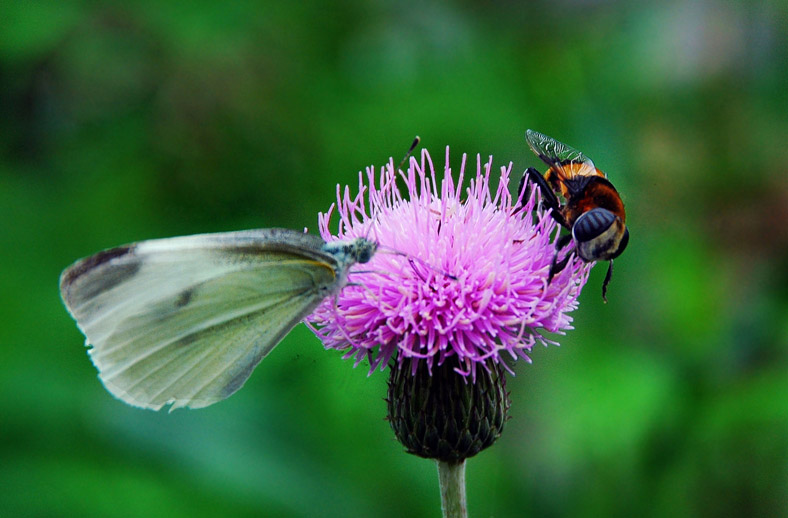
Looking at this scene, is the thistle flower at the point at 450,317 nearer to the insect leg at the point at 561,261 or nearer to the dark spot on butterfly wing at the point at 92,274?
→ the insect leg at the point at 561,261

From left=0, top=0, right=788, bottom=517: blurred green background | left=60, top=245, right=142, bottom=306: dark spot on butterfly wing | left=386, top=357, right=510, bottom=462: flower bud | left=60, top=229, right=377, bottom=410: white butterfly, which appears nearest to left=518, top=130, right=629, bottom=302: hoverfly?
left=386, top=357, right=510, bottom=462: flower bud

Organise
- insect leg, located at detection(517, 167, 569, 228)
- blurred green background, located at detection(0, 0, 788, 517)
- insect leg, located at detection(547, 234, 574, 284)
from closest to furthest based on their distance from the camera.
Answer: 1. insect leg, located at detection(547, 234, 574, 284)
2. insect leg, located at detection(517, 167, 569, 228)
3. blurred green background, located at detection(0, 0, 788, 517)

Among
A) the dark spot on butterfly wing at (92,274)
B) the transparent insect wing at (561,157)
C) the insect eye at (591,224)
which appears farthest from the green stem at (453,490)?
the dark spot on butterfly wing at (92,274)

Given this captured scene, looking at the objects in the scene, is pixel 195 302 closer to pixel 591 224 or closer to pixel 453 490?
pixel 453 490

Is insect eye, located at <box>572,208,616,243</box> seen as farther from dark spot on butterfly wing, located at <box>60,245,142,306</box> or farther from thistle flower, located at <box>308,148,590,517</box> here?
dark spot on butterfly wing, located at <box>60,245,142,306</box>

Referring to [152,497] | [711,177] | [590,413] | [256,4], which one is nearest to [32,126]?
[256,4]

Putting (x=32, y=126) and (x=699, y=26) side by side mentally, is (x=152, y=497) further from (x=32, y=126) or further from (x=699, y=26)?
(x=699, y=26)
